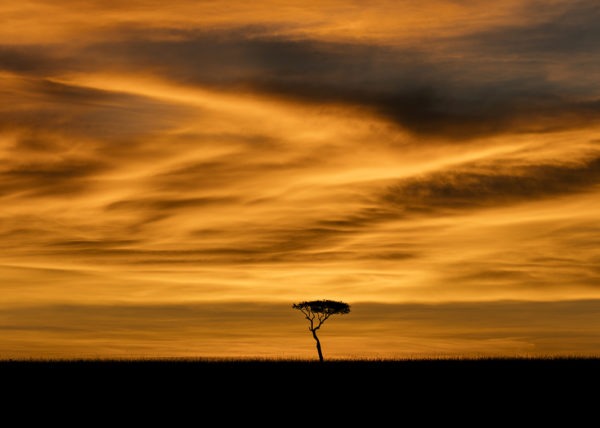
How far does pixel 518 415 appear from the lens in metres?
46.5

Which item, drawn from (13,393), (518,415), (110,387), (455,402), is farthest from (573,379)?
(13,393)

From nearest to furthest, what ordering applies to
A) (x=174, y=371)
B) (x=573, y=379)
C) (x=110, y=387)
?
(x=110, y=387) < (x=573, y=379) < (x=174, y=371)

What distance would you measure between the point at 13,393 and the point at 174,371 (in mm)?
26184

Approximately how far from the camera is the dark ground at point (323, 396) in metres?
45.6

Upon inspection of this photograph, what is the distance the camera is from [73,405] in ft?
164

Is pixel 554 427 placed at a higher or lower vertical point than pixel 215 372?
lower

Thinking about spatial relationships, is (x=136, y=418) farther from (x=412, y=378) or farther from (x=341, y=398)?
(x=412, y=378)

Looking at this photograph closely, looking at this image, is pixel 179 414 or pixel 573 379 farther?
pixel 573 379

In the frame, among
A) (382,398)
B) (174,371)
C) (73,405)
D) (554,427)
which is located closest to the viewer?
(554,427)

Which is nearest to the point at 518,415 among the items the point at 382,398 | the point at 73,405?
the point at 382,398

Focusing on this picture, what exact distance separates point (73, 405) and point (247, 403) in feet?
32.5

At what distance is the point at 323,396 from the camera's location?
182ft

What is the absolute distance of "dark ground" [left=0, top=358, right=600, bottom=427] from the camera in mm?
45562

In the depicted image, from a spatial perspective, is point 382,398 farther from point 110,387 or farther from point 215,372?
point 215,372
